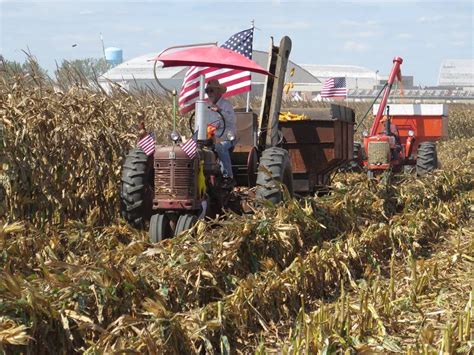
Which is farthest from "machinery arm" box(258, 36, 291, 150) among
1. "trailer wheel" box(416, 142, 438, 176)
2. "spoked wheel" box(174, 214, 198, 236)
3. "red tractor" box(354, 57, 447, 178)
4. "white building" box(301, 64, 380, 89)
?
"white building" box(301, 64, 380, 89)

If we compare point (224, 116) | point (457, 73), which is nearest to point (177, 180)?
point (224, 116)

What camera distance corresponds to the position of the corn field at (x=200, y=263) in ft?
16.2

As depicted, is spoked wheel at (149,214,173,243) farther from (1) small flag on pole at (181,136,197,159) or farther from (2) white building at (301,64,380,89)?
(2) white building at (301,64,380,89)

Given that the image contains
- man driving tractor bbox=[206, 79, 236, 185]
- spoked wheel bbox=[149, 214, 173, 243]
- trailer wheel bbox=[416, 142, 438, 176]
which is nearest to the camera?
spoked wheel bbox=[149, 214, 173, 243]

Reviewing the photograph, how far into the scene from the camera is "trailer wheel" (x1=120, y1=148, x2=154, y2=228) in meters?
8.15

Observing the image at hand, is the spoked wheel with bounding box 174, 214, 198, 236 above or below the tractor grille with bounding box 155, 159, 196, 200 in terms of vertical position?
below

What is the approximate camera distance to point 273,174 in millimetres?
8789

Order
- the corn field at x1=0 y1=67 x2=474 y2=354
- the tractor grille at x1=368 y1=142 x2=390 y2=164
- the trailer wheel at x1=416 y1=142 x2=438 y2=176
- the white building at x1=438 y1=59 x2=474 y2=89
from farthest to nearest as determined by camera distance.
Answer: the white building at x1=438 y1=59 x2=474 y2=89 → the trailer wheel at x1=416 y1=142 x2=438 y2=176 → the tractor grille at x1=368 y1=142 x2=390 y2=164 → the corn field at x1=0 y1=67 x2=474 y2=354

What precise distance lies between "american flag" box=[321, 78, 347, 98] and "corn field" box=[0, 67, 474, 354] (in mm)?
10982

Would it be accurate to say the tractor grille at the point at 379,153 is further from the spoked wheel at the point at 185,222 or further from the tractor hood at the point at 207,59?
the spoked wheel at the point at 185,222

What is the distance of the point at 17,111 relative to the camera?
8.34 m


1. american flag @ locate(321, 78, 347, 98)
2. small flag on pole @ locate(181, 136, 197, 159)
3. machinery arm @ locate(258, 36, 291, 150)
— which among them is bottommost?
small flag on pole @ locate(181, 136, 197, 159)

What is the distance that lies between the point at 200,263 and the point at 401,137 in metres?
10.7

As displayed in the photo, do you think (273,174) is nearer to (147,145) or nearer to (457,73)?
(147,145)
